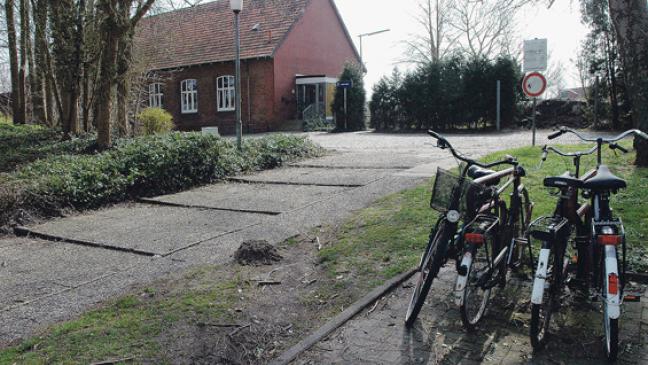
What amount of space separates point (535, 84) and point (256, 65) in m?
21.8

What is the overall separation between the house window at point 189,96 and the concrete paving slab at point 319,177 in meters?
24.8

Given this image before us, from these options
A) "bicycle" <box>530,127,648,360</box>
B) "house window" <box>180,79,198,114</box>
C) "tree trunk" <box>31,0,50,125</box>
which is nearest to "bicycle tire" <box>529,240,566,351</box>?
"bicycle" <box>530,127,648,360</box>

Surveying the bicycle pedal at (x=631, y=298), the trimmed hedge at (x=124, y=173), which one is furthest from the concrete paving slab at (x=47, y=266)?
the bicycle pedal at (x=631, y=298)

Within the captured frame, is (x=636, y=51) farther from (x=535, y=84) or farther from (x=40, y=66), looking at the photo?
(x=40, y=66)

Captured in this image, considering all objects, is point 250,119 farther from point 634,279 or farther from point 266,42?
point 634,279

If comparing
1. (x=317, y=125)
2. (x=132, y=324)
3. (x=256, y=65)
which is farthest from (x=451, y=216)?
(x=256, y=65)

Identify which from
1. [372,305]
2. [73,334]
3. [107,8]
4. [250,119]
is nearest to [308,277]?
[372,305]

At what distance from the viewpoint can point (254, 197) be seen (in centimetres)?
911

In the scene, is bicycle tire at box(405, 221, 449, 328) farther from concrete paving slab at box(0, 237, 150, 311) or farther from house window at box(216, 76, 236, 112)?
house window at box(216, 76, 236, 112)

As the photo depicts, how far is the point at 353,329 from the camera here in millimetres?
3910

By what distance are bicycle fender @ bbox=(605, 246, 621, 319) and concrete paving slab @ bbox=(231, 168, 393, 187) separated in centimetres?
645

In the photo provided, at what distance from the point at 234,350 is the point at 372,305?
1.20 metres

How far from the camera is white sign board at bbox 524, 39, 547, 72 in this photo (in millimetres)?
13055

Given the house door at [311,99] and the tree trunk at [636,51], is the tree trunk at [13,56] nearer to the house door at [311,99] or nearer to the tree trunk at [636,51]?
the house door at [311,99]
